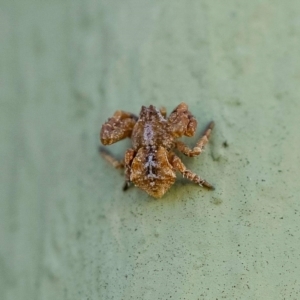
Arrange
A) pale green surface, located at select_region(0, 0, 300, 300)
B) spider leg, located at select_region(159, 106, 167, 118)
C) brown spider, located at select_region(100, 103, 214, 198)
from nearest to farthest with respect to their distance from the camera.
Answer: pale green surface, located at select_region(0, 0, 300, 300) → brown spider, located at select_region(100, 103, 214, 198) → spider leg, located at select_region(159, 106, 167, 118)

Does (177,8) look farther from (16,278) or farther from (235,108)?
(16,278)

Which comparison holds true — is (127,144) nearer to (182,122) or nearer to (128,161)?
(128,161)

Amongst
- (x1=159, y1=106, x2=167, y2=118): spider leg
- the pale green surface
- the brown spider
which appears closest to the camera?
the pale green surface

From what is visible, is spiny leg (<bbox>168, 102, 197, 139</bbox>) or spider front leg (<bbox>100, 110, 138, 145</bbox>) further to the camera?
spider front leg (<bbox>100, 110, 138, 145</bbox>)

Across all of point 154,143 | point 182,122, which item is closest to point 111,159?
point 154,143

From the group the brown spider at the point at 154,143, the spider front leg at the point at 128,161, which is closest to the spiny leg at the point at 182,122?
the brown spider at the point at 154,143

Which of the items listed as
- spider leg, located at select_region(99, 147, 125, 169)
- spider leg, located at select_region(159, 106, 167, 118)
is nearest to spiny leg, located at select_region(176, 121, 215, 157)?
spider leg, located at select_region(159, 106, 167, 118)

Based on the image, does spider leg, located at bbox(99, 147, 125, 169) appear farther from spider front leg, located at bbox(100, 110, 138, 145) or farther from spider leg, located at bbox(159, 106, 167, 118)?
spider leg, located at bbox(159, 106, 167, 118)

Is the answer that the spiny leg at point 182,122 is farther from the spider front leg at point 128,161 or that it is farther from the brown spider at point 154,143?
the spider front leg at point 128,161

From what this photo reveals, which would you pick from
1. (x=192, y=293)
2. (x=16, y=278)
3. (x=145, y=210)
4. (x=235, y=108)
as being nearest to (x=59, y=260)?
(x=16, y=278)
